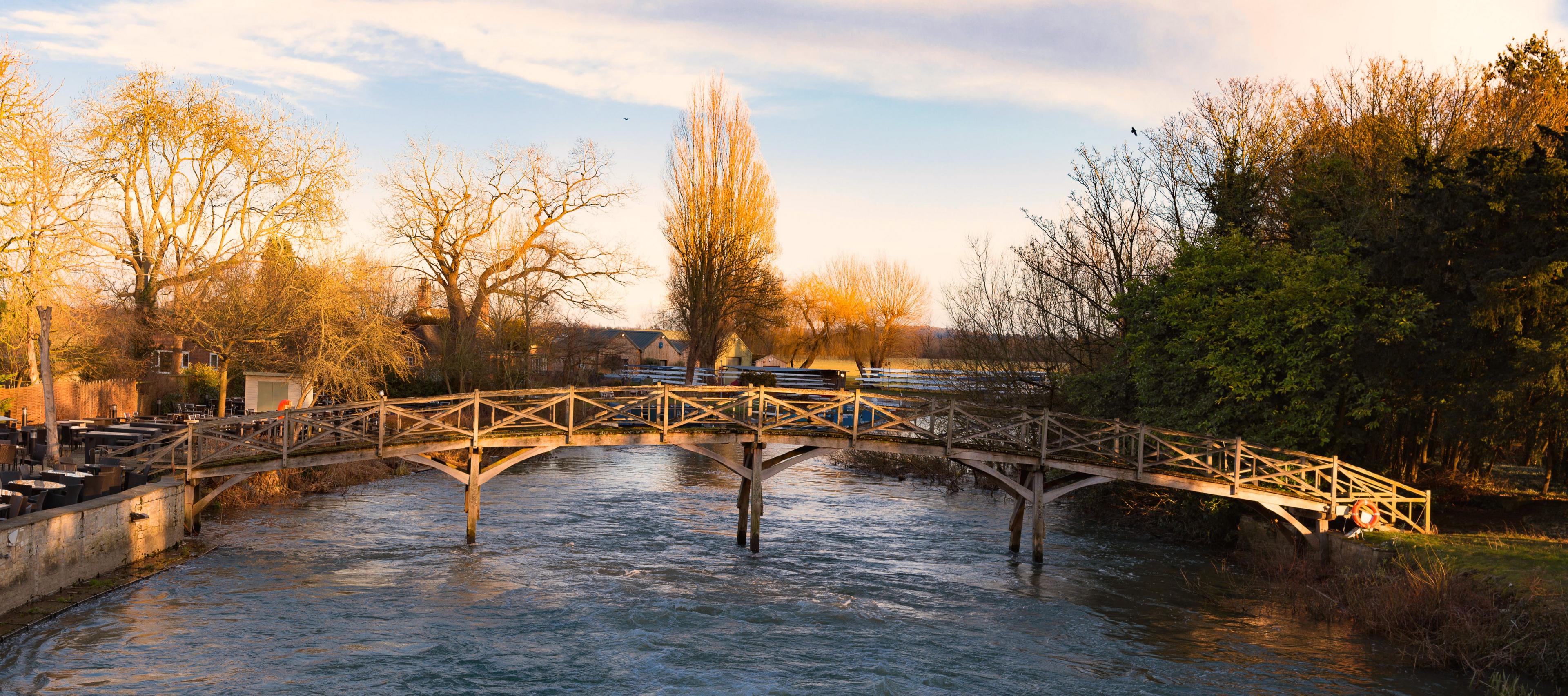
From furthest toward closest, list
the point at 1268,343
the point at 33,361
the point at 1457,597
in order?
the point at 33,361 → the point at 1268,343 → the point at 1457,597

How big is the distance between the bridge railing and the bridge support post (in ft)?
4.13

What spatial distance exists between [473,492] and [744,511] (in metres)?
5.10

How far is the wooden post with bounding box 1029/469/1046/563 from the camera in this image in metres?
19.6

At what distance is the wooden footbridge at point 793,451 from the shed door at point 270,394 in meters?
6.38

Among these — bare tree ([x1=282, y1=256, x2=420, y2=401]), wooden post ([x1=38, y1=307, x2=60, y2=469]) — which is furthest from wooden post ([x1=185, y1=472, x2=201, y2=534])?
bare tree ([x1=282, y1=256, x2=420, y2=401])

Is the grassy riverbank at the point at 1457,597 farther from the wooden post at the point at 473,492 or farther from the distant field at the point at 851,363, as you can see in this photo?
the distant field at the point at 851,363

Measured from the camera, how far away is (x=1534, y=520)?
19297mm

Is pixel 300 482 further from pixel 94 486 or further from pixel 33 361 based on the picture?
pixel 94 486

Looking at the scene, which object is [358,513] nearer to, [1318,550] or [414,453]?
[414,453]

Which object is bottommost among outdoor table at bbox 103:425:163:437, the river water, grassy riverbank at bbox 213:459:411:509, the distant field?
the river water

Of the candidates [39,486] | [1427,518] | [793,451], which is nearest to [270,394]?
[39,486]

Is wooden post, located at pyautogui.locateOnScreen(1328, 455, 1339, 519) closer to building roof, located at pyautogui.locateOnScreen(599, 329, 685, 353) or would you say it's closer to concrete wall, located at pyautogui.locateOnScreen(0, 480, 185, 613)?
concrete wall, located at pyautogui.locateOnScreen(0, 480, 185, 613)

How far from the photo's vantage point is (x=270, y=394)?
27.5 m

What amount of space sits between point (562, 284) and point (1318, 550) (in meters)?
29.5
